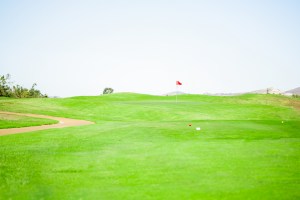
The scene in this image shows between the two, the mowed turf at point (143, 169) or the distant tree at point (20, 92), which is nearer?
the mowed turf at point (143, 169)

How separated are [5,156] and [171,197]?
278 inches

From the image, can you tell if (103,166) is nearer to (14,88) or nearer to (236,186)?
(236,186)

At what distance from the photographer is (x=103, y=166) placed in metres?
8.27

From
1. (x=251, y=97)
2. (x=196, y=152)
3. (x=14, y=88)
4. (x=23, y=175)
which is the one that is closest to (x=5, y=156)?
(x=23, y=175)

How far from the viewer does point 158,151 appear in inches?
409

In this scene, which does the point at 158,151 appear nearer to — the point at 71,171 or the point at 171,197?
the point at 71,171

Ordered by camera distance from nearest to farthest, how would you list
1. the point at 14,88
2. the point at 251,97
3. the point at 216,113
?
1. the point at 216,113
2. the point at 251,97
3. the point at 14,88

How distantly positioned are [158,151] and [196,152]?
139cm

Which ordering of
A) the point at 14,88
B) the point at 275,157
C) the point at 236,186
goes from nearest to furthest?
the point at 236,186
the point at 275,157
the point at 14,88

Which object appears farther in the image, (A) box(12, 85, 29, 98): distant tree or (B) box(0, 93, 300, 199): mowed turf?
(A) box(12, 85, 29, 98): distant tree

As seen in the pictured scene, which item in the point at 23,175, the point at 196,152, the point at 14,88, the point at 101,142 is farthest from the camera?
the point at 14,88

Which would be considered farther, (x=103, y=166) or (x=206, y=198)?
(x=103, y=166)

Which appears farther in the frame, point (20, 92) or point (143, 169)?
point (20, 92)

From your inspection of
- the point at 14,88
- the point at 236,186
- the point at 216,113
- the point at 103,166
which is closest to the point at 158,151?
the point at 103,166
